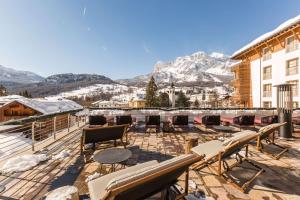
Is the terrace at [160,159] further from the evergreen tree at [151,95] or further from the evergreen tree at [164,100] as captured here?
the evergreen tree at [164,100]

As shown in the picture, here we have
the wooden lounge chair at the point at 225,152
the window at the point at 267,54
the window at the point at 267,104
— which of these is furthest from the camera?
the window at the point at 267,104

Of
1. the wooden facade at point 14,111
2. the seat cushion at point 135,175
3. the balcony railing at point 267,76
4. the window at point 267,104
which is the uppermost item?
the balcony railing at point 267,76

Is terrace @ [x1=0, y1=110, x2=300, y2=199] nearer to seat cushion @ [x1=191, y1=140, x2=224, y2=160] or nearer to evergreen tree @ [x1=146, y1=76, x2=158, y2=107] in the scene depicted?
seat cushion @ [x1=191, y1=140, x2=224, y2=160]

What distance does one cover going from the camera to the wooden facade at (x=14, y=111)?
2980 centimetres

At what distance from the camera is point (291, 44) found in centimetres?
1980

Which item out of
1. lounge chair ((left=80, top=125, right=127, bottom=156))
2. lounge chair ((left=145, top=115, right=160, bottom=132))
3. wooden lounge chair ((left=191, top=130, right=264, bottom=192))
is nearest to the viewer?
wooden lounge chair ((left=191, top=130, right=264, bottom=192))

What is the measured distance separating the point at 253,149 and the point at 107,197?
5.50m

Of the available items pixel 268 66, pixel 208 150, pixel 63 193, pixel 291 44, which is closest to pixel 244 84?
pixel 268 66

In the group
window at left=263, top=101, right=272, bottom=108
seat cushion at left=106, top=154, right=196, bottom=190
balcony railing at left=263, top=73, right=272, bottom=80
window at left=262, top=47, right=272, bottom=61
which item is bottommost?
seat cushion at left=106, top=154, right=196, bottom=190

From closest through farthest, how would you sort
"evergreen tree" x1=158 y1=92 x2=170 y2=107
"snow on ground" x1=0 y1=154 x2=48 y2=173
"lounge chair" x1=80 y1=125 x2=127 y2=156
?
"snow on ground" x1=0 y1=154 x2=48 y2=173 < "lounge chair" x1=80 y1=125 x2=127 y2=156 < "evergreen tree" x1=158 y1=92 x2=170 y2=107

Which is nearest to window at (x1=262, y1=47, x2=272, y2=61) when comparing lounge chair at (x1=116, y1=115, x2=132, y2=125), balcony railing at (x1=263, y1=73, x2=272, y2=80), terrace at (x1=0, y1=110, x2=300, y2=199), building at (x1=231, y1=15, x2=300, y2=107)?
building at (x1=231, y1=15, x2=300, y2=107)

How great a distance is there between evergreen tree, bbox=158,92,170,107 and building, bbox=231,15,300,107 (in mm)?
23673

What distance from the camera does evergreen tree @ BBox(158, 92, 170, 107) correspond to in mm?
51531

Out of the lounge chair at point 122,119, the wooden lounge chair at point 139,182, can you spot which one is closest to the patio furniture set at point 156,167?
the wooden lounge chair at point 139,182
